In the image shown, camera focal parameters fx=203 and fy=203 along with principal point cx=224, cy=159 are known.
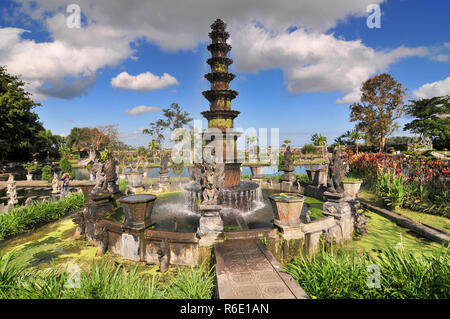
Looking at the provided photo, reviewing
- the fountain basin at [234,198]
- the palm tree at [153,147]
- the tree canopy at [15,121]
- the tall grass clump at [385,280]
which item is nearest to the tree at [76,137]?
the palm tree at [153,147]

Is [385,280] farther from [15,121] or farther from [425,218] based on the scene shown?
[15,121]

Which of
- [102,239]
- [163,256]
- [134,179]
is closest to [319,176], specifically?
[163,256]

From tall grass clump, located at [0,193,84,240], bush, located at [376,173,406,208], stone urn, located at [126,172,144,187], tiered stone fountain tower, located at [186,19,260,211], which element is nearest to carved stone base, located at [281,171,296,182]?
tiered stone fountain tower, located at [186,19,260,211]

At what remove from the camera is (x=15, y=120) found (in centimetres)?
2741

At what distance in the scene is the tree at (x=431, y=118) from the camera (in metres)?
39.6

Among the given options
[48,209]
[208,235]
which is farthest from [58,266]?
[48,209]

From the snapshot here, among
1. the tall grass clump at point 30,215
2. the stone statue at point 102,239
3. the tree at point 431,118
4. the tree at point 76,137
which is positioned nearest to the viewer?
the stone statue at point 102,239

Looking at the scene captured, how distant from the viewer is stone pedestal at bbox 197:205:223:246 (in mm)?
5781

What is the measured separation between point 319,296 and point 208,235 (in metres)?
3.06

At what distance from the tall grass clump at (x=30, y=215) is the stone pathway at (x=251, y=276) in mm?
8227

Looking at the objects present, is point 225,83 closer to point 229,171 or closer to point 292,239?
point 229,171

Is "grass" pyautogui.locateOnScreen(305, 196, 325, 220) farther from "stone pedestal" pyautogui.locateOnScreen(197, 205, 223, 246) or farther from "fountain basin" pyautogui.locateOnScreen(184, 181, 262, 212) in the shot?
"stone pedestal" pyautogui.locateOnScreen(197, 205, 223, 246)

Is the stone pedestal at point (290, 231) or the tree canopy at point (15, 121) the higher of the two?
the tree canopy at point (15, 121)

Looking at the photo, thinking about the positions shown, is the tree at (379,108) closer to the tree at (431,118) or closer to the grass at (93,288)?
the tree at (431,118)
